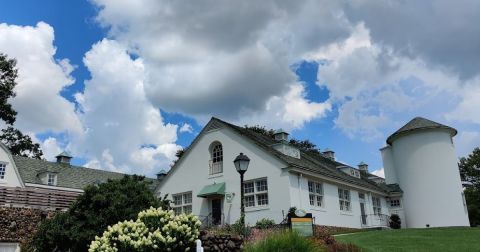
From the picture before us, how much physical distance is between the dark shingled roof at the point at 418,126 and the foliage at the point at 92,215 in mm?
24792

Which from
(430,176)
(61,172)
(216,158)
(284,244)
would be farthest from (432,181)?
(61,172)

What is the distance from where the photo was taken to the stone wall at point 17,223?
22000 millimetres

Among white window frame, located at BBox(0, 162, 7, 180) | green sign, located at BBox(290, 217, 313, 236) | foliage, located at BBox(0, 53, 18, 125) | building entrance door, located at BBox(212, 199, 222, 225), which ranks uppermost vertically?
foliage, located at BBox(0, 53, 18, 125)

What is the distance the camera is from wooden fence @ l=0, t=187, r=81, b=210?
23.4 meters

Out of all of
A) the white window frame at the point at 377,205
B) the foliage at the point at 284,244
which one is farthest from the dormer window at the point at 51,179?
the foliage at the point at 284,244

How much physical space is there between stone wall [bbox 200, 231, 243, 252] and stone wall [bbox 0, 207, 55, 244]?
12.7 metres

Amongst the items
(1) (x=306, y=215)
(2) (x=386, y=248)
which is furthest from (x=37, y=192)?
(2) (x=386, y=248)

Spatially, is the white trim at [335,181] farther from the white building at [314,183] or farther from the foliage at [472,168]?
the foliage at [472,168]

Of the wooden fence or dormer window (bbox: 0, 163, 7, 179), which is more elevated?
dormer window (bbox: 0, 163, 7, 179)

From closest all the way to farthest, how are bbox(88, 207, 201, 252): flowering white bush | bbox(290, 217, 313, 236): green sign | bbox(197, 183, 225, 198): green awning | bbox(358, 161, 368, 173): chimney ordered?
bbox(88, 207, 201, 252): flowering white bush, bbox(290, 217, 313, 236): green sign, bbox(197, 183, 225, 198): green awning, bbox(358, 161, 368, 173): chimney

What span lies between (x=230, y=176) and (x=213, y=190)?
4.44 feet

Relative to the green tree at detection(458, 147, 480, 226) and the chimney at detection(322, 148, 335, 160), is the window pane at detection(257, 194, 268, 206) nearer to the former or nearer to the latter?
the chimney at detection(322, 148, 335, 160)

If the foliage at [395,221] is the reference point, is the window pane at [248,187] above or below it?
above

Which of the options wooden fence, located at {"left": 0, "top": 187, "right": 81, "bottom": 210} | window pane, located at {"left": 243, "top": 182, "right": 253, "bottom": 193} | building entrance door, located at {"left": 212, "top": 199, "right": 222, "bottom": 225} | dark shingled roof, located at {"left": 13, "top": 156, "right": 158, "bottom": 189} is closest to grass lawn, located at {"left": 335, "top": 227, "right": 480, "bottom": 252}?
window pane, located at {"left": 243, "top": 182, "right": 253, "bottom": 193}
